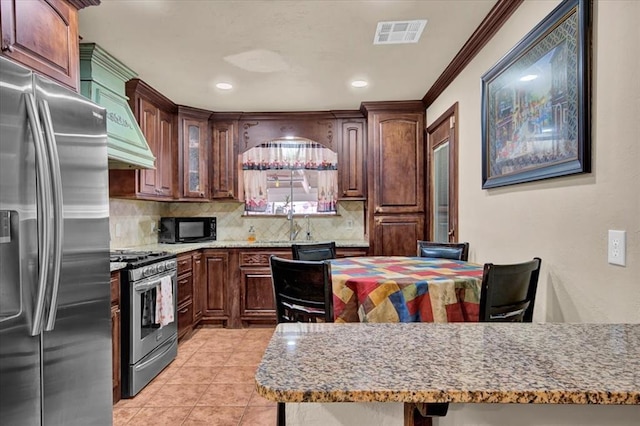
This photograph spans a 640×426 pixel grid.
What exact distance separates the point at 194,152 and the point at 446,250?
2982 millimetres

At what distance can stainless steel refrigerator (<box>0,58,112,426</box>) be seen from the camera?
1.39 metres

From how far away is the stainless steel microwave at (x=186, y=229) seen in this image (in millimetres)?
4328

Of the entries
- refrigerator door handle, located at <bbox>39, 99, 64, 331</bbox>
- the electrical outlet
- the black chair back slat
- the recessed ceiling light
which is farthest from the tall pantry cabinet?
refrigerator door handle, located at <bbox>39, 99, 64, 331</bbox>

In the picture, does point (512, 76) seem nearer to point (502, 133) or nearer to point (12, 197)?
point (502, 133)

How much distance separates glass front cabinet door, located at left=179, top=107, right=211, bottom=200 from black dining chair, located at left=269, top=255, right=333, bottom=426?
284 cm

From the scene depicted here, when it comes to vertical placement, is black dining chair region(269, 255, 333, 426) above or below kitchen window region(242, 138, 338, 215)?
below

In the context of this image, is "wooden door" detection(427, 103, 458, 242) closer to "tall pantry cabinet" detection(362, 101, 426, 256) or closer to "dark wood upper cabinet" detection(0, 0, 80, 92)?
"tall pantry cabinet" detection(362, 101, 426, 256)

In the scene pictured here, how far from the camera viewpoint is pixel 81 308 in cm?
177

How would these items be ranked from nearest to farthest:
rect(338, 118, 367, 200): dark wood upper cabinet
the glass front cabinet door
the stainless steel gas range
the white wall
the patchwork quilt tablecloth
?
the white wall → the patchwork quilt tablecloth → the stainless steel gas range → the glass front cabinet door → rect(338, 118, 367, 200): dark wood upper cabinet

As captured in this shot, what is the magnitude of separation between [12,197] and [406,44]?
8.12 ft

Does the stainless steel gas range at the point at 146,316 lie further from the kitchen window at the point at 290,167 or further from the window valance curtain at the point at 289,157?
the window valance curtain at the point at 289,157

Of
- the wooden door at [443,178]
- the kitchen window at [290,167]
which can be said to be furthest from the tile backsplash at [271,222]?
the wooden door at [443,178]

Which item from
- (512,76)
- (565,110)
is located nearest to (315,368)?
(565,110)

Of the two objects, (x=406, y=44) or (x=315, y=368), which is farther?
(x=406, y=44)
